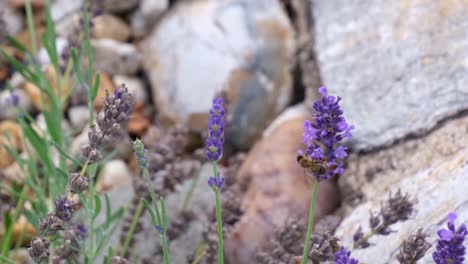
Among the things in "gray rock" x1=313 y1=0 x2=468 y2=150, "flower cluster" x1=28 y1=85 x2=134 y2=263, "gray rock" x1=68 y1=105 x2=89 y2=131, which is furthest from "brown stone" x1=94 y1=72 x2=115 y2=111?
"flower cluster" x1=28 y1=85 x2=134 y2=263

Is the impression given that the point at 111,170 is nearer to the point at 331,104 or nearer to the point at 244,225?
the point at 244,225

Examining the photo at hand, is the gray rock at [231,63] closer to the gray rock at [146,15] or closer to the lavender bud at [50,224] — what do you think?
the gray rock at [146,15]

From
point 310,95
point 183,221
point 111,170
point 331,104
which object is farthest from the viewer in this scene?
point 111,170

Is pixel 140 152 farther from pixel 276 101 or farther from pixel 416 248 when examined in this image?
pixel 276 101

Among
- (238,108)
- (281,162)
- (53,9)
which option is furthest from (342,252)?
(53,9)

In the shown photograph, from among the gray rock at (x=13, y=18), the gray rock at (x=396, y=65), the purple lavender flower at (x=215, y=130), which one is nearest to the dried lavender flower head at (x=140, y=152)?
the purple lavender flower at (x=215, y=130)

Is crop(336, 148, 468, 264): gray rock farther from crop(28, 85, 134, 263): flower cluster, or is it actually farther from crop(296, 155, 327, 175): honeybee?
crop(28, 85, 134, 263): flower cluster
